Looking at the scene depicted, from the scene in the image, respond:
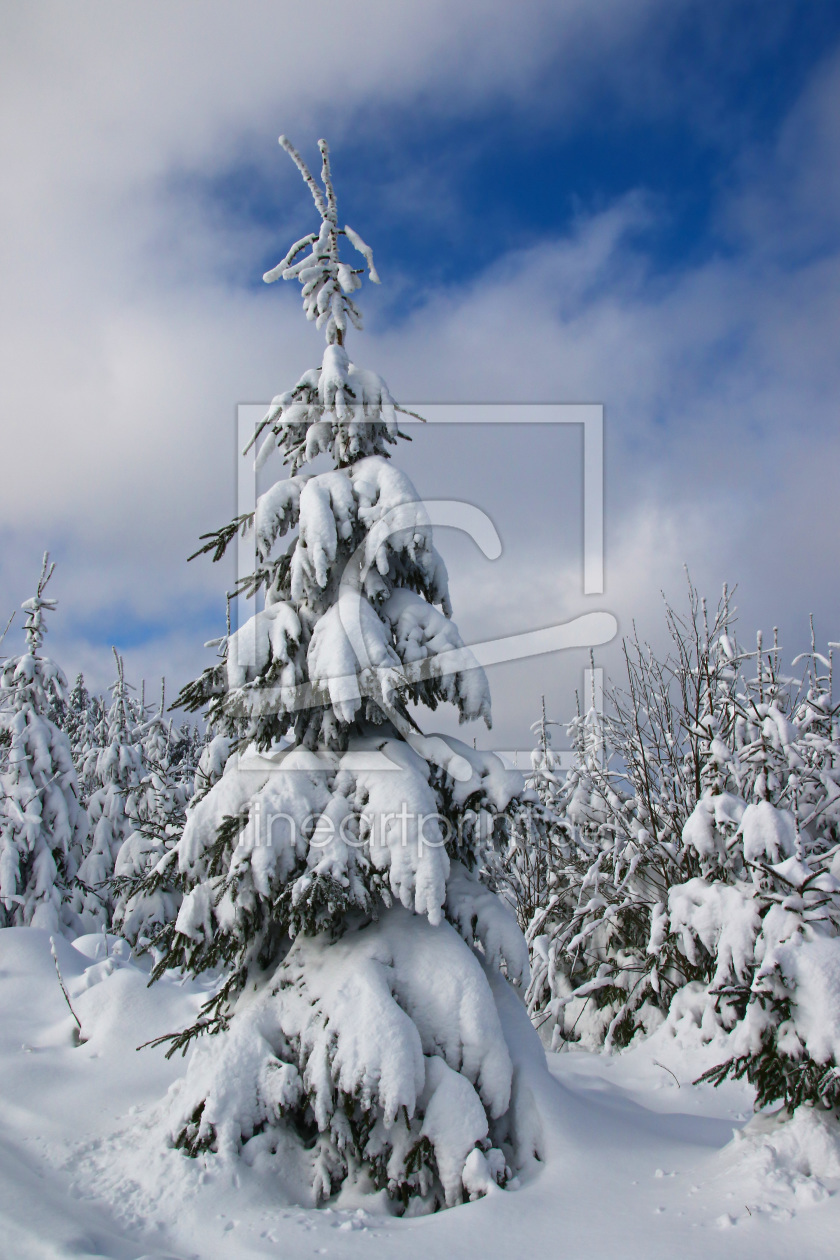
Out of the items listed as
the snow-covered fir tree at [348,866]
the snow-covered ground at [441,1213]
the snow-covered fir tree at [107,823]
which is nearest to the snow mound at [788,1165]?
the snow-covered ground at [441,1213]

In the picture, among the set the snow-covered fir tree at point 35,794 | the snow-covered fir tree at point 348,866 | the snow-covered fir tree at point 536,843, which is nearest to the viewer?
the snow-covered fir tree at point 348,866

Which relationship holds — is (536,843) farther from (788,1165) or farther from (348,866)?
(788,1165)

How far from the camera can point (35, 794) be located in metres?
19.3

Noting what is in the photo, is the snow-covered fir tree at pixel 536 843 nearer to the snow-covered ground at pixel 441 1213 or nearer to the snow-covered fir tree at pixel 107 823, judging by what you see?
the snow-covered ground at pixel 441 1213

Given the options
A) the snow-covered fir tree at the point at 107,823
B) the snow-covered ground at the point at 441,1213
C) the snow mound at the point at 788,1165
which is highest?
the snow mound at the point at 788,1165

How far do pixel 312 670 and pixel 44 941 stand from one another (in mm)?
8480

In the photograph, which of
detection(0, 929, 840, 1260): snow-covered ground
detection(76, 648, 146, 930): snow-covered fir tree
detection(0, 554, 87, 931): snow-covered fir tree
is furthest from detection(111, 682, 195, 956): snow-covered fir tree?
detection(0, 929, 840, 1260): snow-covered ground

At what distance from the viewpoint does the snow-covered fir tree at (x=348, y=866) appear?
5.79m

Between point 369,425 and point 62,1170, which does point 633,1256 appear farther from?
point 369,425

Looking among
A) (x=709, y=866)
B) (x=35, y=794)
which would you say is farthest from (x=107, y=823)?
(x=709, y=866)

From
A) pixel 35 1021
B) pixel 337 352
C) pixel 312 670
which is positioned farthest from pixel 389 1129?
pixel 337 352

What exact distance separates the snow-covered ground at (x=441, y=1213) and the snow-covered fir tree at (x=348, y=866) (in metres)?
0.33

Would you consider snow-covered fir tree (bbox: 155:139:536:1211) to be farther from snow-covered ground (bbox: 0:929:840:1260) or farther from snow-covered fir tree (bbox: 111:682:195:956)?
snow-covered fir tree (bbox: 111:682:195:956)

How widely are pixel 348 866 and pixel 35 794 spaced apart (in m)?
16.3
